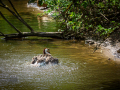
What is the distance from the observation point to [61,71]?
8086 millimetres

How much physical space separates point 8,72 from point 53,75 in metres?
1.63

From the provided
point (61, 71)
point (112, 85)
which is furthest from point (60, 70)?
point (112, 85)

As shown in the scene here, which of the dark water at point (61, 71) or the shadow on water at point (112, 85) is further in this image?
the dark water at point (61, 71)

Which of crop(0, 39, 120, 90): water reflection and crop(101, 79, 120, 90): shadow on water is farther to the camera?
crop(0, 39, 120, 90): water reflection

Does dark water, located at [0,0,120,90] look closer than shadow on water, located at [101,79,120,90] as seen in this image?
No

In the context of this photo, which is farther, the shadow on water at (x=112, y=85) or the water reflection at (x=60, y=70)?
the water reflection at (x=60, y=70)

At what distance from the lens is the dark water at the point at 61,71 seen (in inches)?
273

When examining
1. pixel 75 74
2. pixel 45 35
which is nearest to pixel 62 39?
pixel 45 35

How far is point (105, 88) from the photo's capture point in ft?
22.1

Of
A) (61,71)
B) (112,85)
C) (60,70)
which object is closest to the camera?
(112,85)

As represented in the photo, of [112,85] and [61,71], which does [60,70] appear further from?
[112,85]

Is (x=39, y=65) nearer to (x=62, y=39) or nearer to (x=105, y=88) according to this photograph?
(x=105, y=88)

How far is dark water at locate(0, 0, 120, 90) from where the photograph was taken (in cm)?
693

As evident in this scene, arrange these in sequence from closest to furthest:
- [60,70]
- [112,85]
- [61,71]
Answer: [112,85], [61,71], [60,70]
